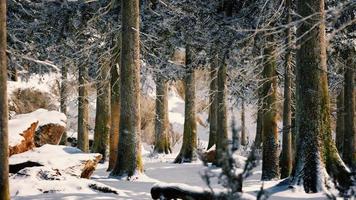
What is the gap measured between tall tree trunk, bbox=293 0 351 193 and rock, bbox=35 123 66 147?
10.7 meters

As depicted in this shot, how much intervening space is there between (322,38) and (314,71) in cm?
63

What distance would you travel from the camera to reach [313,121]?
28.0 feet

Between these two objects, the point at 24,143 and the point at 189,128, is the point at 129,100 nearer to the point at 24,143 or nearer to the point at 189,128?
the point at 24,143

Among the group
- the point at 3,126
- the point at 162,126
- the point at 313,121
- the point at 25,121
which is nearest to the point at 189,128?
the point at 162,126

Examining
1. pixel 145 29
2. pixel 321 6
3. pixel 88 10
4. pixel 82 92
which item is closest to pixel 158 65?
pixel 145 29

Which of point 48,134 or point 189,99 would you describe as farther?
point 189,99

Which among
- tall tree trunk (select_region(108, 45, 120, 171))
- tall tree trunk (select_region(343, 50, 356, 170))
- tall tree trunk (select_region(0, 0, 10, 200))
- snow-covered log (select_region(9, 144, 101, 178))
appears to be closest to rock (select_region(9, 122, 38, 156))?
snow-covered log (select_region(9, 144, 101, 178))

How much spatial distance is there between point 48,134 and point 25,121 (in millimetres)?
2810

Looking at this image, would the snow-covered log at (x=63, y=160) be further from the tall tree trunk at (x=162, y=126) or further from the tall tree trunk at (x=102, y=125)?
the tall tree trunk at (x=162, y=126)

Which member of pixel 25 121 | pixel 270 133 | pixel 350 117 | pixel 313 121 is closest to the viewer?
pixel 313 121

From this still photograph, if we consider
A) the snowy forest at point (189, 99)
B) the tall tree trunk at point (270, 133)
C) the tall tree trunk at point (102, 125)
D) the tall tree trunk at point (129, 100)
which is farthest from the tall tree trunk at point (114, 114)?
the tall tree trunk at point (270, 133)

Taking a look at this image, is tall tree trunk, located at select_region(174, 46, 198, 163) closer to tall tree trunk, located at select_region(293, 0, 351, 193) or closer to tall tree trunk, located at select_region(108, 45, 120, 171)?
tall tree trunk, located at select_region(108, 45, 120, 171)

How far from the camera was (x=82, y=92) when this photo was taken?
69.6ft

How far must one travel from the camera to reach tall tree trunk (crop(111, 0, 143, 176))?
12.5 m
